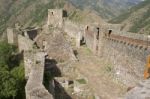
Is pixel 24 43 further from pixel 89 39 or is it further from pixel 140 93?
pixel 140 93

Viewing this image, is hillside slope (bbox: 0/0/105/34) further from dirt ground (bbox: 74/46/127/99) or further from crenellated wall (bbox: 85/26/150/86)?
crenellated wall (bbox: 85/26/150/86)

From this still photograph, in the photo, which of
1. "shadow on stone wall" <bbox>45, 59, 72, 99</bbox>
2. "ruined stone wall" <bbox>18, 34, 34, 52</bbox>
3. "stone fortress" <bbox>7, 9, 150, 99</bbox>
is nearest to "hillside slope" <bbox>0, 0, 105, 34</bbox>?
"ruined stone wall" <bbox>18, 34, 34, 52</bbox>

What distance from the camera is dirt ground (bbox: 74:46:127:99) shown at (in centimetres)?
1923

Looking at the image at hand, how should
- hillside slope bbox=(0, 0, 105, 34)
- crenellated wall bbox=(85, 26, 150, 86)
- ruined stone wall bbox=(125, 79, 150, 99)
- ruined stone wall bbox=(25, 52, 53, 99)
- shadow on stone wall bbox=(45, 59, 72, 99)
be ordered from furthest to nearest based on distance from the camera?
hillside slope bbox=(0, 0, 105, 34)
shadow on stone wall bbox=(45, 59, 72, 99)
crenellated wall bbox=(85, 26, 150, 86)
ruined stone wall bbox=(25, 52, 53, 99)
ruined stone wall bbox=(125, 79, 150, 99)

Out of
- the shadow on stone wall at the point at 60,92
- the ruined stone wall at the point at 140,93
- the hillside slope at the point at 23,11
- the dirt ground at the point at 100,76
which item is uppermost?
the hillside slope at the point at 23,11

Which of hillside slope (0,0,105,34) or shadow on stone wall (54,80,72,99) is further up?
hillside slope (0,0,105,34)

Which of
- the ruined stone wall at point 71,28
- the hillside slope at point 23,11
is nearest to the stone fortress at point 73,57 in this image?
the ruined stone wall at point 71,28

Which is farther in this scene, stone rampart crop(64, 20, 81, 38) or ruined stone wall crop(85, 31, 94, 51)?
stone rampart crop(64, 20, 81, 38)

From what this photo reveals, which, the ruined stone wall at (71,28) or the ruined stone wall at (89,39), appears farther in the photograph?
the ruined stone wall at (71,28)

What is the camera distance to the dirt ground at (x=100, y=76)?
19.2 m

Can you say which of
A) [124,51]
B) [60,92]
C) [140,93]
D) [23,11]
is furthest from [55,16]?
[23,11]

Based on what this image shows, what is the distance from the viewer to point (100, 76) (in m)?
22.3

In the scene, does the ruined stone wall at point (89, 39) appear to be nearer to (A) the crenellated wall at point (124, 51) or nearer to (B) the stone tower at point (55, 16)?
(A) the crenellated wall at point (124, 51)

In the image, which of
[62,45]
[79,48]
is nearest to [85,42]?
[79,48]
